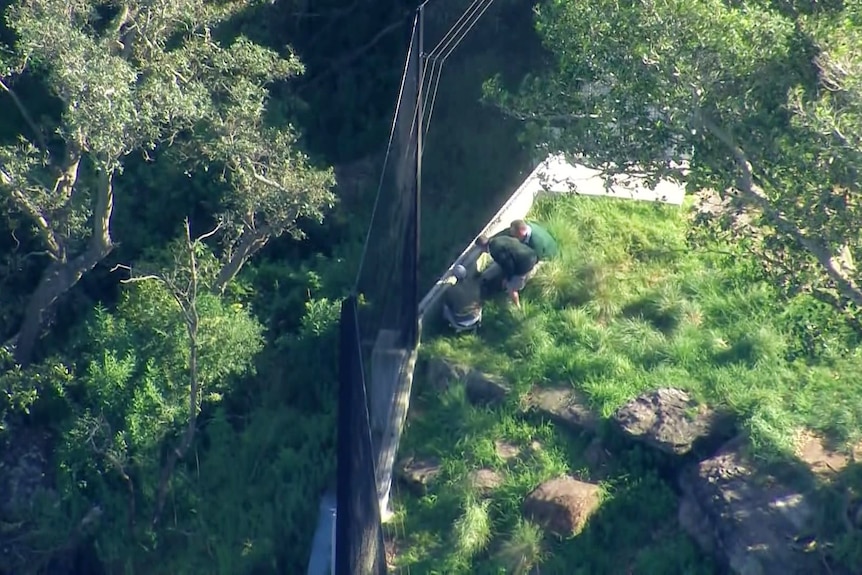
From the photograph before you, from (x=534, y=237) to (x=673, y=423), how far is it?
2232 mm

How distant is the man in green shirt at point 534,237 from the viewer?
10.6 m

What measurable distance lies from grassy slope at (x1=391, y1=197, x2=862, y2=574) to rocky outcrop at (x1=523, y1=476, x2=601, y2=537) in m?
0.09

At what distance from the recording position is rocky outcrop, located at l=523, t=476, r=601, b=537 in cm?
910

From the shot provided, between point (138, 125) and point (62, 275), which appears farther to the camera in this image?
point (62, 275)

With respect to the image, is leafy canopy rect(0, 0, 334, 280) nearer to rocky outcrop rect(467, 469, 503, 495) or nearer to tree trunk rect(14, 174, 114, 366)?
tree trunk rect(14, 174, 114, 366)

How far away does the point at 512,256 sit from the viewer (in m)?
10.5

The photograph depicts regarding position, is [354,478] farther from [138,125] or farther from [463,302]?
[138,125]

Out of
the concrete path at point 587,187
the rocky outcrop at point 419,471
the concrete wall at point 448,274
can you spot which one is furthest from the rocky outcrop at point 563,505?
the concrete path at point 587,187

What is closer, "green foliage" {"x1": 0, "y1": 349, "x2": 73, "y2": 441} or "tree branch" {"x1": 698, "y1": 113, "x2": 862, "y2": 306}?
"tree branch" {"x1": 698, "y1": 113, "x2": 862, "y2": 306}

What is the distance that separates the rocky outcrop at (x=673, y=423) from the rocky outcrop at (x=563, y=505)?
560mm

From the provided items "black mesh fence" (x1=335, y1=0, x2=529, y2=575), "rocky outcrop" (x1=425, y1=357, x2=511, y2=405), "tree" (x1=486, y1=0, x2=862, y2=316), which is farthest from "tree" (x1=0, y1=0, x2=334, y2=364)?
"tree" (x1=486, y1=0, x2=862, y2=316)

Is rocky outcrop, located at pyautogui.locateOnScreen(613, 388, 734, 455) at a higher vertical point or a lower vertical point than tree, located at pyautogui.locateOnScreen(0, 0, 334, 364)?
lower

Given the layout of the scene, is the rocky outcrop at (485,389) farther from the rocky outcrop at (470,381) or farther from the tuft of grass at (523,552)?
the tuft of grass at (523,552)

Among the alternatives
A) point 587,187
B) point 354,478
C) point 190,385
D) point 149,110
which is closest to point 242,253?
point 190,385
